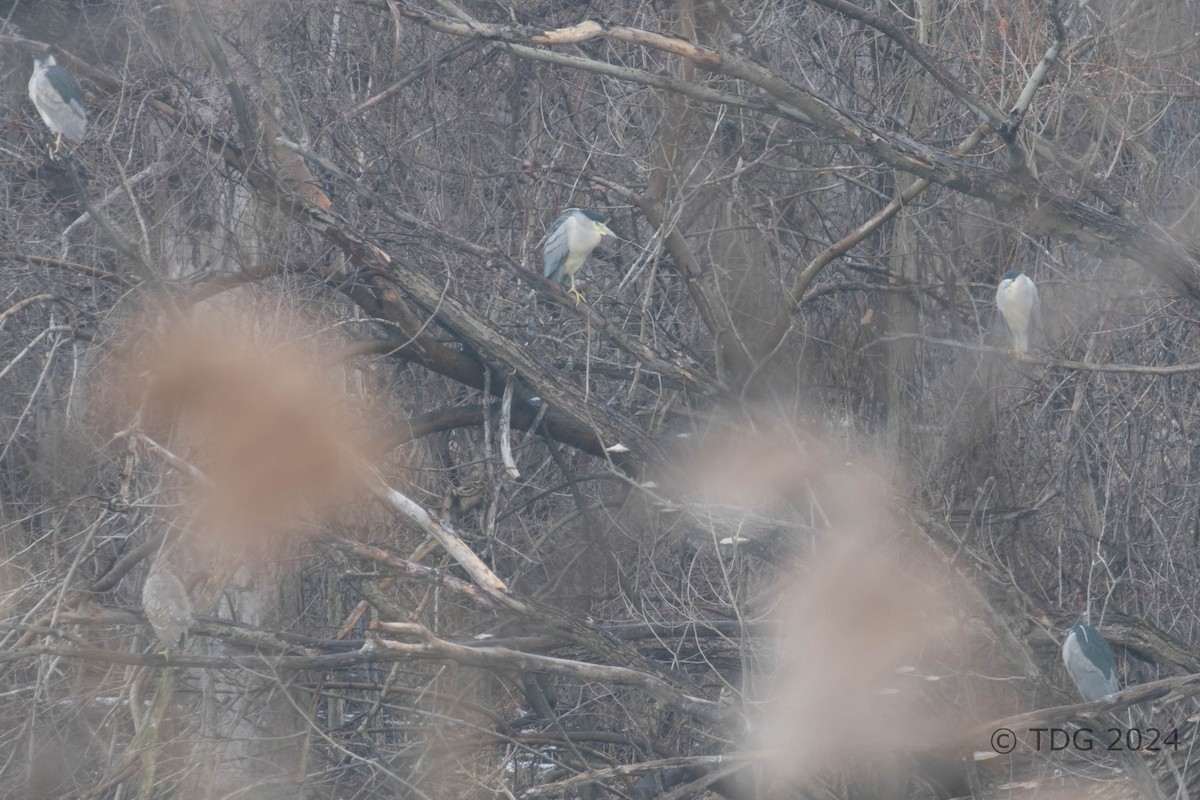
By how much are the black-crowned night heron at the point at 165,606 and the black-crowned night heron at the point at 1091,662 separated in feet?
13.4

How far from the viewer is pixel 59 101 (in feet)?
22.9

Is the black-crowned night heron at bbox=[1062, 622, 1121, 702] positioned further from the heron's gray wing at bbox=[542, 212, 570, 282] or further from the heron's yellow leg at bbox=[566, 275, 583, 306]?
the heron's gray wing at bbox=[542, 212, 570, 282]

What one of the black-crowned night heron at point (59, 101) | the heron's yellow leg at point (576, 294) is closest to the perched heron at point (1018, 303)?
the heron's yellow leg at point (576, 294)

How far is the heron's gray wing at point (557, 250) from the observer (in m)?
7.23

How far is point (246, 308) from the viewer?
674 cm

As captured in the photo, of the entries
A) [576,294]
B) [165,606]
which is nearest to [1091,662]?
[576,294]

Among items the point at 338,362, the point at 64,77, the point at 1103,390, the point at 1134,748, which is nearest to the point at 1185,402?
the point at 1103,390

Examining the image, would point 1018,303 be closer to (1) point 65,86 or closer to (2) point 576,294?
(2) point 576,294

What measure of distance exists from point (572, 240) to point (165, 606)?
296 cm

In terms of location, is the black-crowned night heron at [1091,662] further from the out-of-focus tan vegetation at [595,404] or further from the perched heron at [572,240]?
the perched heron at [572,240]

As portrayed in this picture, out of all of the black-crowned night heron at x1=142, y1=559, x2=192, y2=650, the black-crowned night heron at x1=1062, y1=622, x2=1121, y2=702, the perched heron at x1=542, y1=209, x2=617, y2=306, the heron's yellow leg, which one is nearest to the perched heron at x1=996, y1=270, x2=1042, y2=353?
the black-crowned night heron at x1=1062, y1=622, x2=1121, y2=702

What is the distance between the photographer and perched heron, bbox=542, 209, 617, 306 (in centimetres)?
714

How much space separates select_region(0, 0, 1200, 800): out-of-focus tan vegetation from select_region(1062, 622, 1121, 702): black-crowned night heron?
A: 0.68 feet

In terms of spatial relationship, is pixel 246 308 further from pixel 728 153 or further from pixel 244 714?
pixel 728 153
